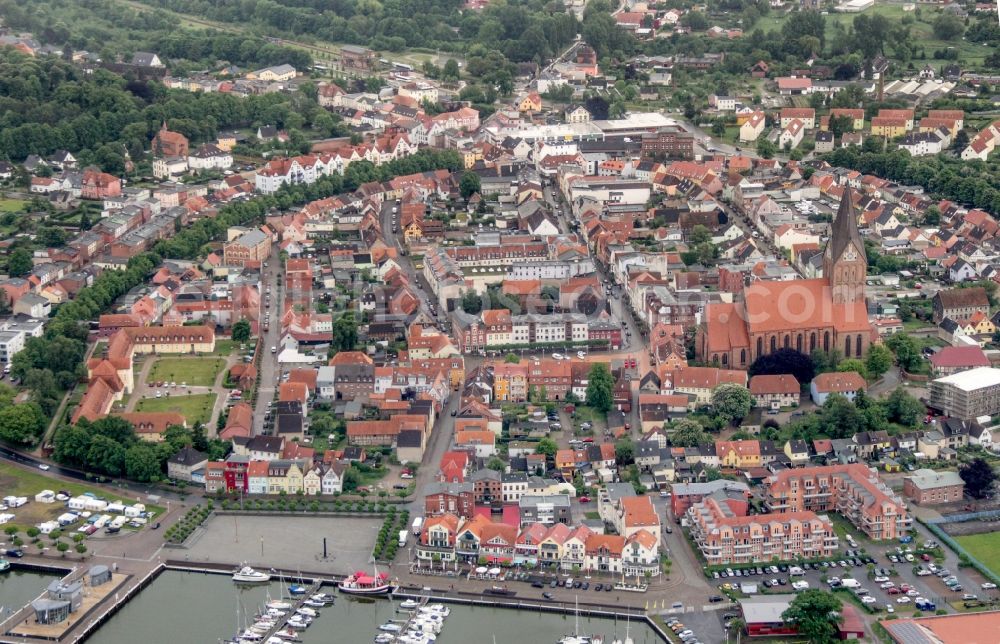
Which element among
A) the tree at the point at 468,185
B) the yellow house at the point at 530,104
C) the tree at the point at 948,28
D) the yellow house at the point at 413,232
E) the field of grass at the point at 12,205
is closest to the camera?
the yellow house at the point at 413,232

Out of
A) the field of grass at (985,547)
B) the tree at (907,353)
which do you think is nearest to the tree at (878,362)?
the tree at (907,353)

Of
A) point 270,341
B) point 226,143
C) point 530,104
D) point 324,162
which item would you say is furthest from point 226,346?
point 530,104

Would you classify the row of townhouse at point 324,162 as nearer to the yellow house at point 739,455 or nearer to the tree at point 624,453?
the tree at point 624,453

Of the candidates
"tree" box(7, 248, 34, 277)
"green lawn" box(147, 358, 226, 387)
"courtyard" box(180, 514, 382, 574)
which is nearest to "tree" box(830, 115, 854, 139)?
"green lawn" box(147, 358, 226, 387)

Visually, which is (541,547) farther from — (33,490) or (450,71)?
(450,71)

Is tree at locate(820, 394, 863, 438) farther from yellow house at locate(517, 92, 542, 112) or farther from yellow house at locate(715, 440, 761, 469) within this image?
yellow house at locate(517, 92, 542, 112)
